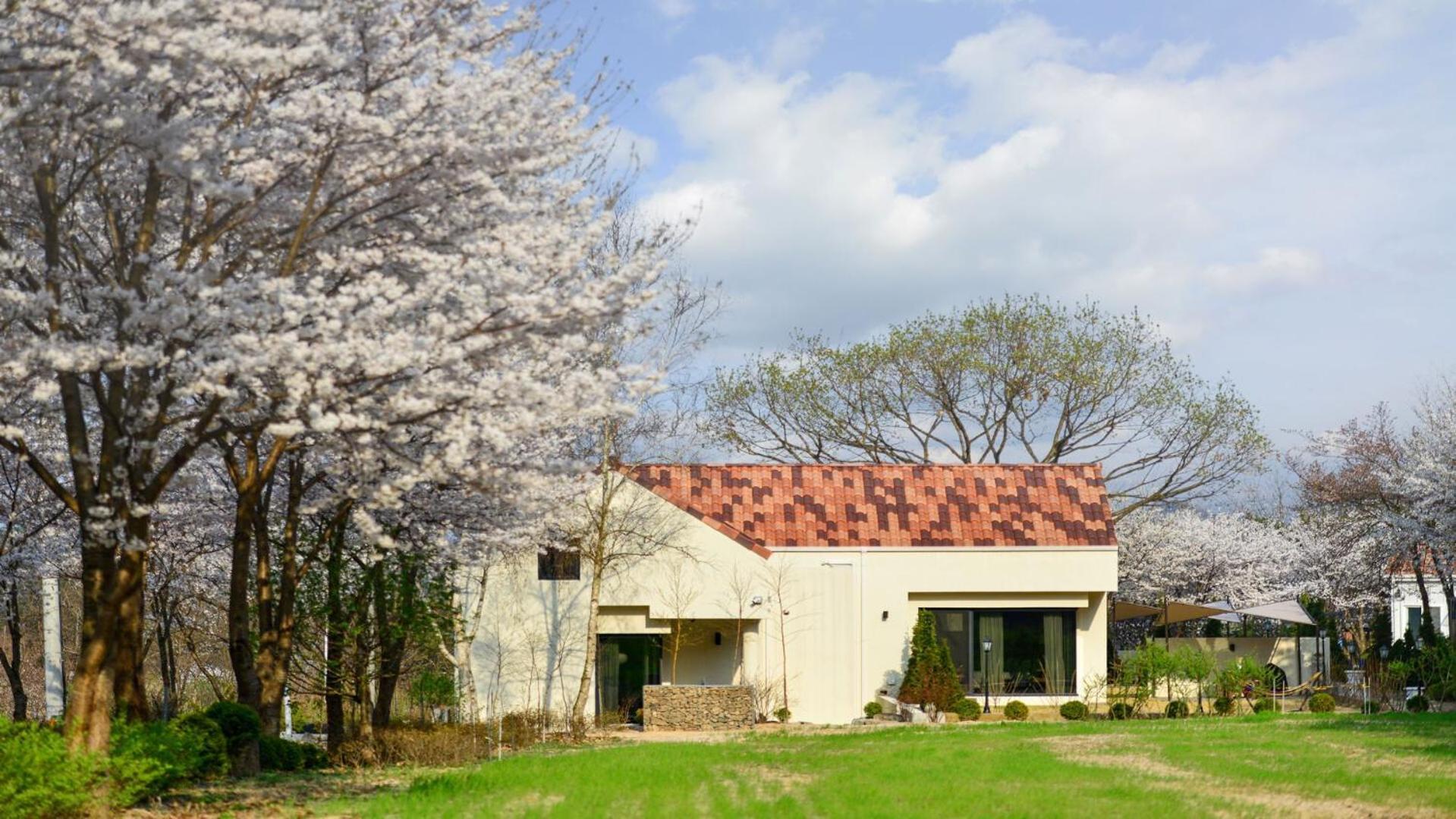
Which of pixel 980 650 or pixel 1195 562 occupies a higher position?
pixel 1195 562

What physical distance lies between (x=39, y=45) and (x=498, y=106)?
11.1 ft

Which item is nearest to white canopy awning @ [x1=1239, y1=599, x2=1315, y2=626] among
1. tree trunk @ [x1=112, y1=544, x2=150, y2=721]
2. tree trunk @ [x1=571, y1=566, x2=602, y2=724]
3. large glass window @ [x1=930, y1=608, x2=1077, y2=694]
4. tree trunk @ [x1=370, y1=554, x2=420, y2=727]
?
large glass window @ [x1=930, y1=608, x2=1077, y2=694]

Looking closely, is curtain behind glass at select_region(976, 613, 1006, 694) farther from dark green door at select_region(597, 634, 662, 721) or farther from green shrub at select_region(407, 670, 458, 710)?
green shrub at select_region(407, 670, 458, 710)

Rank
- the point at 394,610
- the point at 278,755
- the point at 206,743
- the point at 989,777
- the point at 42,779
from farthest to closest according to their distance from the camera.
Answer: the point at 394,610, the point at 278,755, the point at 989,777, the point at 206,743, the point at 42,779

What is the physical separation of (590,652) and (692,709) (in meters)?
2.06

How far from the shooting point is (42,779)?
10789 millimetres

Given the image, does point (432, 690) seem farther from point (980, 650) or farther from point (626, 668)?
point (980, 650)

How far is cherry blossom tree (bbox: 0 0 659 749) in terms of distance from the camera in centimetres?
1008

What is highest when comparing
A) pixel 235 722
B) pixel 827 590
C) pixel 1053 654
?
pixel 827 590

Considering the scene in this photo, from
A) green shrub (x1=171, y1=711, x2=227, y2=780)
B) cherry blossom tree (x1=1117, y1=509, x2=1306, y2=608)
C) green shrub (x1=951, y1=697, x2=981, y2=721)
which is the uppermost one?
cherry blossom tree (x1=1117, y1=509, x2=1306, y2=608)

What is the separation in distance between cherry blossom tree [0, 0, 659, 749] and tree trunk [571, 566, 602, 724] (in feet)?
42.0

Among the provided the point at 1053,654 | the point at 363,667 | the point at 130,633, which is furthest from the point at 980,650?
the point at 130,633

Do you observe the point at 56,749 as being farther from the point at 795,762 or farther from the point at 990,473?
the point at 990,473

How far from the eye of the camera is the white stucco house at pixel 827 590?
90.5ft
